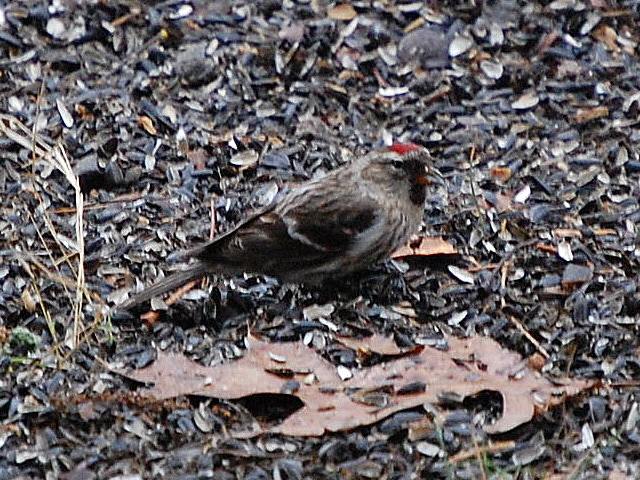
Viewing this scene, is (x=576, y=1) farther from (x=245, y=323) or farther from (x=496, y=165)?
(x=245, y=323)

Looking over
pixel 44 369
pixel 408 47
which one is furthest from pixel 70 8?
pixel 44 369

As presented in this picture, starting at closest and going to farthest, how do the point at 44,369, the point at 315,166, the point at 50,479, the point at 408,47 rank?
the point at 50,479
the point at 44,369
the point at 315,166
the point at 408,47

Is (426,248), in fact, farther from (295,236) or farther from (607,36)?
(607,36)

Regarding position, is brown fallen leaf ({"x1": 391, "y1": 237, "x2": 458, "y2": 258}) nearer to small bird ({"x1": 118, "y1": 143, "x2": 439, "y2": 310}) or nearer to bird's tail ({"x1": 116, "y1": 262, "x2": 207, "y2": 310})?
small bird ({"x1": 118, "y1": 143, "x2": 439, "y2": 310})

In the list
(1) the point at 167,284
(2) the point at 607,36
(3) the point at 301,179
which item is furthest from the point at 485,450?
(2) the point at 607,36

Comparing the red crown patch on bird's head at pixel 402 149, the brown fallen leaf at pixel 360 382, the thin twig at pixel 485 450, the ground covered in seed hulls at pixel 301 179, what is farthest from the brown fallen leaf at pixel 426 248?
the thin twig at pixel 485 450

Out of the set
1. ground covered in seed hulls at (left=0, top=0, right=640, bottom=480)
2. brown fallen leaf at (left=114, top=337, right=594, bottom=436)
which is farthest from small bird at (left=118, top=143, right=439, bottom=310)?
brown fallen leaf at (left=114, top=337, right=594, bottom=436)
